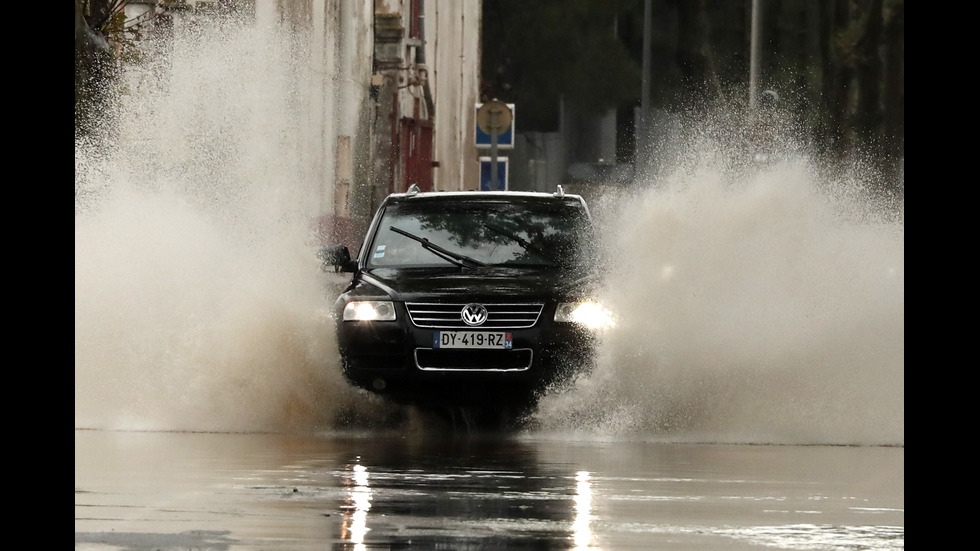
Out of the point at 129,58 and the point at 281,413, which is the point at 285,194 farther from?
the point at 281,413

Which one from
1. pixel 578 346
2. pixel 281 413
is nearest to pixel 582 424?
pixel 578 346

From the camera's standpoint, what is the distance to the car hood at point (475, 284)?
12.3 metres

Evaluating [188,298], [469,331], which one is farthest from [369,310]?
[188,298]

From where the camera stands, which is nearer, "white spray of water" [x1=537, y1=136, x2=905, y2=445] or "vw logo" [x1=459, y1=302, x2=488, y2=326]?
"vw logo" [x1=459, y1=302, x2=488, y2=326]

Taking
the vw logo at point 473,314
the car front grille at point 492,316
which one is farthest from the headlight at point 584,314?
the vw logo at point 473,314

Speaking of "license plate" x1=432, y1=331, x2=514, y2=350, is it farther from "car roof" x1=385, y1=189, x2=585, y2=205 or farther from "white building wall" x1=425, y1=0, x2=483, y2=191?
"white building wall" x1=425, y1=0, x2=483, y2=191

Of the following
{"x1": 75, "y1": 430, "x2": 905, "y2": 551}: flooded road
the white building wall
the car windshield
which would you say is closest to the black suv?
the car windshield

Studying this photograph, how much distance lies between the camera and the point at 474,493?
28.6 feet

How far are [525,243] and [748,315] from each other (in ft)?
5.01

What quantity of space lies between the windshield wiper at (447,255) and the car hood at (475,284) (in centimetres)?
18

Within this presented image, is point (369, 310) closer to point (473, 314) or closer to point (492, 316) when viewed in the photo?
point (473, 314)

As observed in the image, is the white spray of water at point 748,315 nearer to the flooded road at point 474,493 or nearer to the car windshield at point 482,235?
the car windshield at point 482,235

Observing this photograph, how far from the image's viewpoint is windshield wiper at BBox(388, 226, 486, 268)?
42.6 feet

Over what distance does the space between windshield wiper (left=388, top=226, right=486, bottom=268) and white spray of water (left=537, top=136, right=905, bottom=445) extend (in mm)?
933
